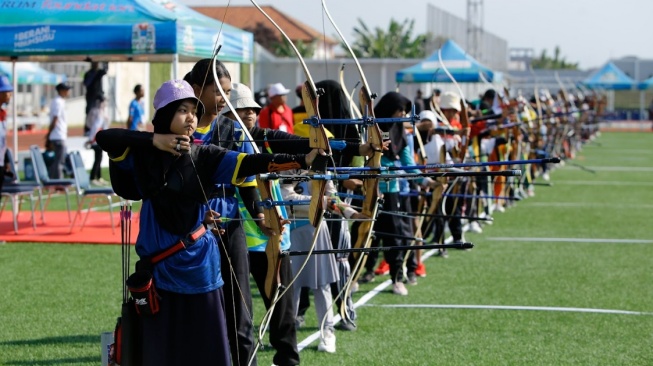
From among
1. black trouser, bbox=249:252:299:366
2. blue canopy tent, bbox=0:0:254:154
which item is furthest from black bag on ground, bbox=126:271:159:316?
blue canopy tent, bbox=0:0:254:154

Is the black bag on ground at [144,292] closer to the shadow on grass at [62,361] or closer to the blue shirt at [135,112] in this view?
the shadow on grass at [62,361]

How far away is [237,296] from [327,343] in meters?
1.37

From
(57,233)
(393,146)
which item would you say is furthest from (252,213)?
(57,233)

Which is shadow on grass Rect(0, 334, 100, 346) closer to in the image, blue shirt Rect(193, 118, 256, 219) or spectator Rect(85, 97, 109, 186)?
blue shirt Rect(193, 118, 256, 219)

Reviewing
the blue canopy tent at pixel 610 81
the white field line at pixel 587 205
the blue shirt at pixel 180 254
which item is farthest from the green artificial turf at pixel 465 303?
the blue canopy tent at pixel 610 81

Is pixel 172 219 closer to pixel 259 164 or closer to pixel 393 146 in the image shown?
pixel 259 164

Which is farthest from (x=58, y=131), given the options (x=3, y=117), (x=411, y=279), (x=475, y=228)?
(x=411, y=279)

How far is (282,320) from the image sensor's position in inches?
237

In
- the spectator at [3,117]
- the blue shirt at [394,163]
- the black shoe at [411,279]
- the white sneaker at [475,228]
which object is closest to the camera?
the blue shirt at [394,163]

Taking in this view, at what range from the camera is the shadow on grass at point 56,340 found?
6.93 meters

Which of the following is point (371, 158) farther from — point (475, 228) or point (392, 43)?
point (392, 43)

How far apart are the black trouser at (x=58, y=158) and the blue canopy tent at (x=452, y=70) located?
9.58 m

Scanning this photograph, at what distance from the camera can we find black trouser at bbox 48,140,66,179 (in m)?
17.7

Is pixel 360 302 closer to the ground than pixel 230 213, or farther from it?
closer to the ground
